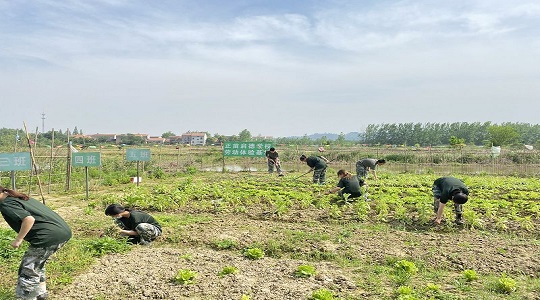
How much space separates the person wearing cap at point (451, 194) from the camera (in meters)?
7.86

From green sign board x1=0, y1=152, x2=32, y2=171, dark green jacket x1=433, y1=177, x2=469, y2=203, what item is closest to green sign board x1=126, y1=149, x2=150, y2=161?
green sign board x1=0, y1=152, x2=32, y2=171

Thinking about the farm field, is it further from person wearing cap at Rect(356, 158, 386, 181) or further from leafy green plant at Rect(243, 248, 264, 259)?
person wearing cap at Rect(356, 158, 386, 181)

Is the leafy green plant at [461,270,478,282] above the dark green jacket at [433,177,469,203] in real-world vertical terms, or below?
below

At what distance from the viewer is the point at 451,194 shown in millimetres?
8070

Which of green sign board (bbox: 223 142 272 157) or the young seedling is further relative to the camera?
green sign board (bbox: 223 142 272 157)

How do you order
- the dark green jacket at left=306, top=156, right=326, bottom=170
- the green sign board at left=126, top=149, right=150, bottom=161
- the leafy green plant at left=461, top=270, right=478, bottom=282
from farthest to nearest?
the green sign board at left=126, top=149, right=150, bottom=161 < the dark green jacket at left=306, top=156, right=326, bottom=170 < the leafy green plant at left=461, top=270, right=478, bottom=282

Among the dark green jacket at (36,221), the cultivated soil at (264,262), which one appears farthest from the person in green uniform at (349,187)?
the dark green jacket at (36,221)

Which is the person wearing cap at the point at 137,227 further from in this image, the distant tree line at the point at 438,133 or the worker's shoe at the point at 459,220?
the distant tree line at the point at 438,133

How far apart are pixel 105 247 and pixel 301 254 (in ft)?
11.0

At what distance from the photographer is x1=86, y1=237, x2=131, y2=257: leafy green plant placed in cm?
647

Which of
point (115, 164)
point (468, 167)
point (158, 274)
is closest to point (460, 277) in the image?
point (158, 274)

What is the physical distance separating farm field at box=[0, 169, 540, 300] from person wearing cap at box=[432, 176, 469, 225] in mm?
192

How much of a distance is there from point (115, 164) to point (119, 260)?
651 inches

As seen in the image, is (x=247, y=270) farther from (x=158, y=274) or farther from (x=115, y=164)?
(x=115, y=164)
